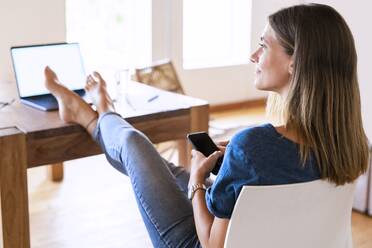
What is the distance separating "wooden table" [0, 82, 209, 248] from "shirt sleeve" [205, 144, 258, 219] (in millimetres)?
822

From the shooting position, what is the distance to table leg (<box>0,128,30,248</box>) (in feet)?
6.51

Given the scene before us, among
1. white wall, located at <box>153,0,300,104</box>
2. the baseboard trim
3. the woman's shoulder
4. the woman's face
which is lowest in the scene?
the baseboard trim

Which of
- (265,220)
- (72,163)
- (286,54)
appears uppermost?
(286,54)

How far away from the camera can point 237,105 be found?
5.56 meters

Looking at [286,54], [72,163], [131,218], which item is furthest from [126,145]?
[72,163]

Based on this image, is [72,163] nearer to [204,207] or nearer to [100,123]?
[100,123]

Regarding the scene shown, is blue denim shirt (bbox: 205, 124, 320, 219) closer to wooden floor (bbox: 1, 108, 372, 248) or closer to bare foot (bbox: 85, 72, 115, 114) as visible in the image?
bare foot (bbox: 85, 72, 115, 114)

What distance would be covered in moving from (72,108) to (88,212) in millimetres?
1089

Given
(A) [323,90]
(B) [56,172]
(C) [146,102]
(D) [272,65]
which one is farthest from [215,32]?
(A) [323,90]

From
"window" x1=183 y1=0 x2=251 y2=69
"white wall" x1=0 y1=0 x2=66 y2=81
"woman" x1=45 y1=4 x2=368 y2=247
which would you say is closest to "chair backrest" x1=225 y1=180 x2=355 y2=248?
"woman" x1=45 y1=4 x2=368 y2=247

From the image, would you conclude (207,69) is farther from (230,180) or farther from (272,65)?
(230,180)

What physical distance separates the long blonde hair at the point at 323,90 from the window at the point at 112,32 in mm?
3310

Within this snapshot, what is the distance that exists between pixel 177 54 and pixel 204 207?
350 cm

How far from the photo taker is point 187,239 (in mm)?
1699
